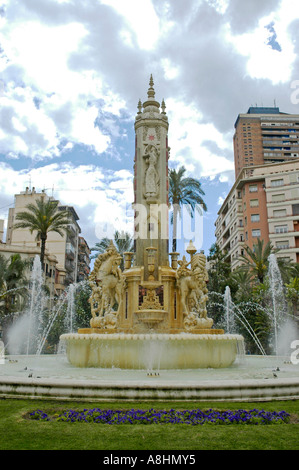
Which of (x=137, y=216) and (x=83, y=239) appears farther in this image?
(x=83, y=239)

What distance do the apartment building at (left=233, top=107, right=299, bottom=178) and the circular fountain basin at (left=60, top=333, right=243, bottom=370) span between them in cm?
10108

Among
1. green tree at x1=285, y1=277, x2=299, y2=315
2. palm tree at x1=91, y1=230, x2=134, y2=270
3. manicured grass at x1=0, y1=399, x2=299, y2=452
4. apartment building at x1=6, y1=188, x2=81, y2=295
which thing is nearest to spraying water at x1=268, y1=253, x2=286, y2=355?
green tree at x1=285, y1=277, x2=299, y2=315

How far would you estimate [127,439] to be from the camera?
4750 mm

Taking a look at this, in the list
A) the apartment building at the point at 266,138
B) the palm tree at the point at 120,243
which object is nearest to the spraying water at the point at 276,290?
the palm tree at the point at 120,243

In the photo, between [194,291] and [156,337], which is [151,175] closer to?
[194,291]

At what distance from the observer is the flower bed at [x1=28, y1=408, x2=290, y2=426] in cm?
540

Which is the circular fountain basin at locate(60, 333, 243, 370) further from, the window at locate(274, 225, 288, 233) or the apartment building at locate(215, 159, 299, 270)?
the window at locate(274, 225, 288, 233)

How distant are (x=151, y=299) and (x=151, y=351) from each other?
3234 mm

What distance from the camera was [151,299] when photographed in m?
13.8

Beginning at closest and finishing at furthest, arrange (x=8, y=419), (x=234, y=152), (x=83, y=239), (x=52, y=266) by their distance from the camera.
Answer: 1. (x=8, y=419)
2. (x=52, y=266)
3. (x=83, y=239)
4. (x=234, y=152)

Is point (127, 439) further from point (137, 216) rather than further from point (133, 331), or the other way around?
point (137, 216)

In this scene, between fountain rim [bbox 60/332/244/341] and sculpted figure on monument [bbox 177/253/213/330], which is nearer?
fountain rim [bbox 60/332/244/341]

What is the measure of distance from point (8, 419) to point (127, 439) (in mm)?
1922
